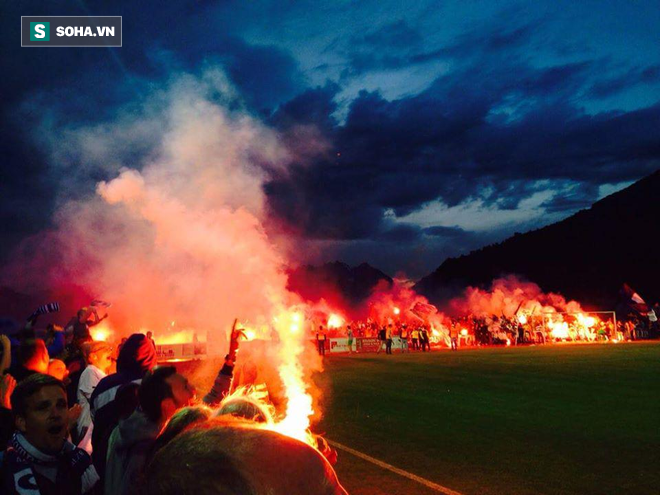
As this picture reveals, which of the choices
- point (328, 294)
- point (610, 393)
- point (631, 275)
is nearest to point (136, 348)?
point (610, 393)

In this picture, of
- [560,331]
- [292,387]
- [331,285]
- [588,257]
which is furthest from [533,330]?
[331,285]

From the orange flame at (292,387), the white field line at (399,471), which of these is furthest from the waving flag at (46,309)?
the white field line at (399,471)

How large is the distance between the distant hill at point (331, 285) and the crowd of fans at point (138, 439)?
133258mm

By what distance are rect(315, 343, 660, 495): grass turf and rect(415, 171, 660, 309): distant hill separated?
77.5m

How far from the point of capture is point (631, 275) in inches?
3602

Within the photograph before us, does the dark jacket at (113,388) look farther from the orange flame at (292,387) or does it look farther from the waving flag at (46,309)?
the waving flag at (46,309)

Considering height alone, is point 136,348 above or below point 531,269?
below

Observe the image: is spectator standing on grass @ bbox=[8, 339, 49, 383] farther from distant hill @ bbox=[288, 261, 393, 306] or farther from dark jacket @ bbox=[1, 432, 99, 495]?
distant hill @ bbox=[288, 261, 393, 306]

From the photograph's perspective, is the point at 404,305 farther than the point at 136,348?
Yes

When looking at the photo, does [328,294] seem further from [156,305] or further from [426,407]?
[426,407]

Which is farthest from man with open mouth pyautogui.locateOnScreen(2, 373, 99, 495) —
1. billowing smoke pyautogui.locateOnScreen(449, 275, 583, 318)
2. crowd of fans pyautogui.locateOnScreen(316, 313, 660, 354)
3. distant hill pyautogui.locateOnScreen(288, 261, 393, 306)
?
distant hill pyautogui.locateOnScreen(288, 261, 393, 306)

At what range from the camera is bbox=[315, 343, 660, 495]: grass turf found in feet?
21.4

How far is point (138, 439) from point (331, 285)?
17946cm

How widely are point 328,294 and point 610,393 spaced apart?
156989 mm
